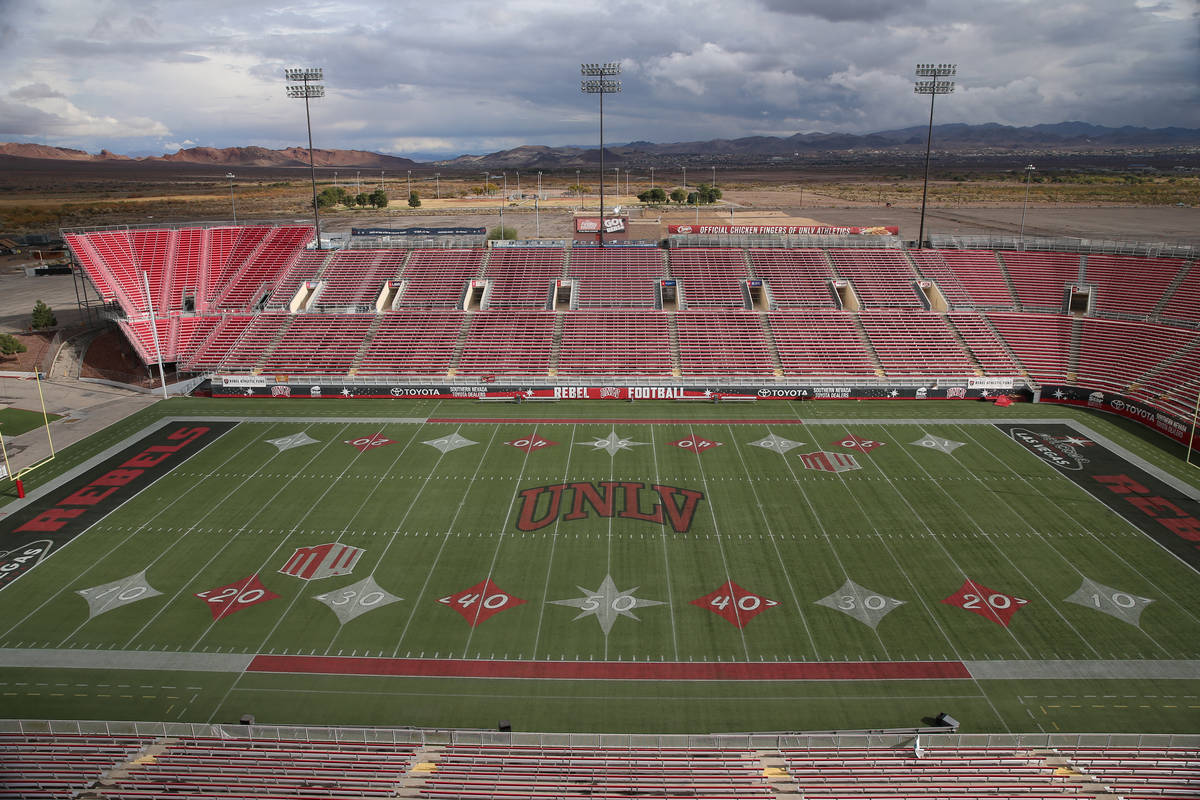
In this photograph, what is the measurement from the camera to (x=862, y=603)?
827 inches

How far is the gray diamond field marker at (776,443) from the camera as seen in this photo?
32219mm

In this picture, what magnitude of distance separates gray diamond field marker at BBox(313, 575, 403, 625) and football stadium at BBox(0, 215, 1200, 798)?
107 mm

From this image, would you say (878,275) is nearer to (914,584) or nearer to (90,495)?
(914,584)

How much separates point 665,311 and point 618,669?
31714mm

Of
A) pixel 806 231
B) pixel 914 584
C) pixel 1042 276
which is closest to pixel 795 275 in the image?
pixel 806 231

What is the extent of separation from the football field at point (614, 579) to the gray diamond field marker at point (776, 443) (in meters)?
0.26

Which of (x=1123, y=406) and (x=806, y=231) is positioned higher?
(x=806, y=231)

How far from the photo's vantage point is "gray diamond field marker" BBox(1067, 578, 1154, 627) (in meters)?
20.3

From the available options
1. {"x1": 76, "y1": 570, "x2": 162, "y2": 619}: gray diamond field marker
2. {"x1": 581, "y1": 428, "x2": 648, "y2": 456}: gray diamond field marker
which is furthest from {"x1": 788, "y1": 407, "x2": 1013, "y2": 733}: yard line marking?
{"x1": 76, "y1": 570, "x2": 162, "y2": 619}: gray diamond field marker

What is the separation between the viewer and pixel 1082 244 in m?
48.3

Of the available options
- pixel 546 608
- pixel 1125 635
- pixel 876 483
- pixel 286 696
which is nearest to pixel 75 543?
pixel 286 696

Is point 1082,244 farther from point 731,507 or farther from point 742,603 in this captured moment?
point 742,603

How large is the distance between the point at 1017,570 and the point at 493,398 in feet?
88.2

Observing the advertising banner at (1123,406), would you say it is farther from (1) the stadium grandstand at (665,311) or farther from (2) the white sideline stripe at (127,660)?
(2) the white sideline stripe at (127,660)
